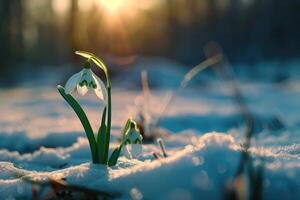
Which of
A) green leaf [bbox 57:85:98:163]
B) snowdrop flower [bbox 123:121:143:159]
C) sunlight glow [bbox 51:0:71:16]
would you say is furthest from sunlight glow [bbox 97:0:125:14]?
snowdrop flower [bbox 123:121:143:159]

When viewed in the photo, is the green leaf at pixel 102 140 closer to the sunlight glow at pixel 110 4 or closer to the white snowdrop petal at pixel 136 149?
the white snowdrop petal at pixel 136 149

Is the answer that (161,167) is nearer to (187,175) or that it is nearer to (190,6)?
(187,175)

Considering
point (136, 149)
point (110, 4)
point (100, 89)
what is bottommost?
point (136, 149)

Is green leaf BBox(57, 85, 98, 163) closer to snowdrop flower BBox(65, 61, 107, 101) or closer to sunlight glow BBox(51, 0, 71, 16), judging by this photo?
snowdrop flower BBox(65, 61, 107, 101)

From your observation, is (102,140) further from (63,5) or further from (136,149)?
(63,5)

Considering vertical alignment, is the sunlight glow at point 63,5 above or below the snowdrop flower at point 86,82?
above

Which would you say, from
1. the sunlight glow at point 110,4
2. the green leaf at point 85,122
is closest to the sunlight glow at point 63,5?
the sunlight glow at point 110,4

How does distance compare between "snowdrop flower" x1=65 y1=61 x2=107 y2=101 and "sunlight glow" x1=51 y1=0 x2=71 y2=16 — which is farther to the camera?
"sunlight glow" x1=51 y1=0 x2=71 y2=16

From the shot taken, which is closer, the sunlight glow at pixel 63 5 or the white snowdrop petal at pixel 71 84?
the white snowdrop petal at pixel 71 84

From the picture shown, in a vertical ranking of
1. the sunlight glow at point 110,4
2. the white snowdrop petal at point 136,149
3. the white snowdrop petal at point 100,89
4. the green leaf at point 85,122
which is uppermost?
the sunlight glow at point 110,4

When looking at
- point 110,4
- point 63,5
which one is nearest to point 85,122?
point 110,4
